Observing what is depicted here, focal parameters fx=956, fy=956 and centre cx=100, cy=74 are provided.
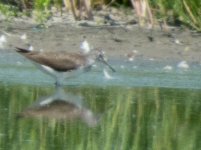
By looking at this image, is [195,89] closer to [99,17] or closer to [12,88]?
[12,88]

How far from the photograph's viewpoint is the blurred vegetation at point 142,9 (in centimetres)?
1498

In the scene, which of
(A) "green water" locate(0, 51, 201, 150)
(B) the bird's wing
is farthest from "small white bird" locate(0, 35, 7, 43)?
(B) the bird's wing

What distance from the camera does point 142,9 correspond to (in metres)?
15.2

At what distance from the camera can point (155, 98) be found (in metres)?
11.0

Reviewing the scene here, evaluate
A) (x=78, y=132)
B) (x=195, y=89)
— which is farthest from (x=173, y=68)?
(x=78, y=132)

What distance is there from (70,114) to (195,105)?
1601 millimetres

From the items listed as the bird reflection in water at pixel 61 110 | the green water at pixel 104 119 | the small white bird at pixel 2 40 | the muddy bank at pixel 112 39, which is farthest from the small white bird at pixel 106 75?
the small white bird at pixel 2 40

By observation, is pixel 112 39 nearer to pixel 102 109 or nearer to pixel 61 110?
pixel 102 109

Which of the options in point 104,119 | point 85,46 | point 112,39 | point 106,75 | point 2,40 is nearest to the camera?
point 104,119

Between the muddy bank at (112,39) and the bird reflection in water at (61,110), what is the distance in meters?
3.91

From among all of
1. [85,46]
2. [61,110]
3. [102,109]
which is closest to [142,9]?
[85,46]

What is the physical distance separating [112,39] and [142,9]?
0.68 m

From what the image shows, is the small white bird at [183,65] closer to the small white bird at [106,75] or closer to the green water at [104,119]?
the small white bird at [106,75]

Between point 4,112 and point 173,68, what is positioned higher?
point 4,112
